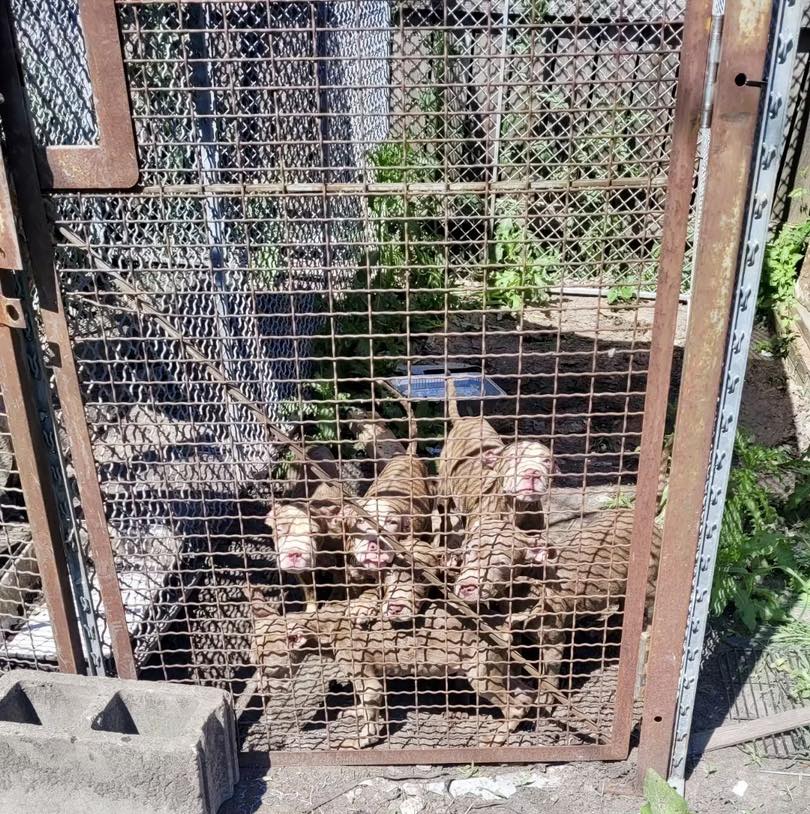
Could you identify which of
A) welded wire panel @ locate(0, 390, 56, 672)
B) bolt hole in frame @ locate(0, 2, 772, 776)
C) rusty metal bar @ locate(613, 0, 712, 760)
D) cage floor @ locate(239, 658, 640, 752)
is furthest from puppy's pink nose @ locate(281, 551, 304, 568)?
rusty metal bar @ locate(613, 0, 712, 760)

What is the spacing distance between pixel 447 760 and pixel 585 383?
14.5ft

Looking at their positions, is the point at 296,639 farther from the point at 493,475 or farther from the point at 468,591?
the point at 493,475

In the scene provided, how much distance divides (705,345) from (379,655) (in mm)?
1735

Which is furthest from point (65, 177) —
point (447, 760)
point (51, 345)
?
point (447, 760)

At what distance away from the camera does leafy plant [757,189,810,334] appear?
316 inches

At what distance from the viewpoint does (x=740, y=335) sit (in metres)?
2.50

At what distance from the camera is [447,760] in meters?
3.20

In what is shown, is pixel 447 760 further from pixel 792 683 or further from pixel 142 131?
pixel 142 131

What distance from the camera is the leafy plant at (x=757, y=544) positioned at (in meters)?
3.91

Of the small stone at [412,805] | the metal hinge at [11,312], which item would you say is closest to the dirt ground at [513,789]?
the small stone at [412,805]

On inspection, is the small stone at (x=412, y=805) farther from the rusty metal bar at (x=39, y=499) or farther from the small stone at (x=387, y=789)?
the rusty metal bar at (x=39, y=499)

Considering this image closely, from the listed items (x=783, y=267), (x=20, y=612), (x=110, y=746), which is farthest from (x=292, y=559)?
(x=783, y=267)

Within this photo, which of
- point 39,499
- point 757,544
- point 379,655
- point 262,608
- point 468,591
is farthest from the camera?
point 757,544

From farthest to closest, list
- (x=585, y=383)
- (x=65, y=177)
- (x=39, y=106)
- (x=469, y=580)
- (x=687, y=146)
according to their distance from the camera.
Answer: (x=585, y=383) → (x=39, y=106) → (x=469, y=580) → (x=65, y=177) → (x=687, y=146)
